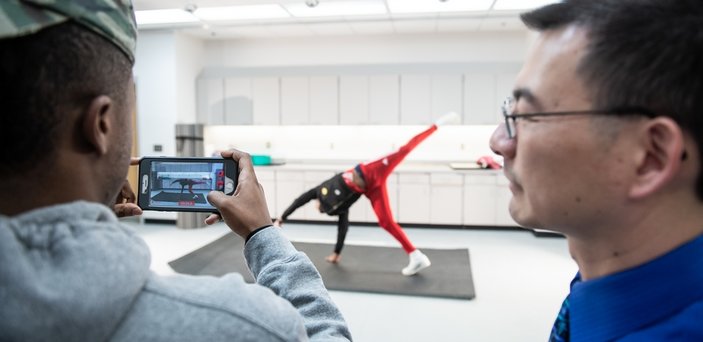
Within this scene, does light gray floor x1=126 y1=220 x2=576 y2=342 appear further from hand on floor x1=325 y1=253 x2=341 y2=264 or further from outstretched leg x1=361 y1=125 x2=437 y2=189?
outstretched leg x1=361 y1=125 x2=437 y2=189

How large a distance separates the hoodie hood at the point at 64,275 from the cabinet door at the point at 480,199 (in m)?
5.65

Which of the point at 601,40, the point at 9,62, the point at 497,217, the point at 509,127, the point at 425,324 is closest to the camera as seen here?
the point at 9,62

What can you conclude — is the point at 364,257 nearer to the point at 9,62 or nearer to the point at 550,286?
the point at 550,286

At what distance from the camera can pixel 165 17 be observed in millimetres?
5195

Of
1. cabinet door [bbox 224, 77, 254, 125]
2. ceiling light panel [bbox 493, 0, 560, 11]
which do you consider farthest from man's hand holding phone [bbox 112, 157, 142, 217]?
cabinet door [bbox 224, 77, 254, 125]

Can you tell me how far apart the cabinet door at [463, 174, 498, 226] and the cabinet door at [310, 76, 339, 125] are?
212 centimetres

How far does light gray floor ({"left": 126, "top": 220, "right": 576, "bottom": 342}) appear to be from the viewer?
9.33 ft

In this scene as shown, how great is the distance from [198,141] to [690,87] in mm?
6072

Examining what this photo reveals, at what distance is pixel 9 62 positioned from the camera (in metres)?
0.42

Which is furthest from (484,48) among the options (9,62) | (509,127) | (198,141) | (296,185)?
(9,62)

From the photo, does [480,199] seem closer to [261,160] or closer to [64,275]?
[261,160]

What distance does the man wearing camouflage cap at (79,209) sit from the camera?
412mm

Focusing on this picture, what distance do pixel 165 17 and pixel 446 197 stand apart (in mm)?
4194

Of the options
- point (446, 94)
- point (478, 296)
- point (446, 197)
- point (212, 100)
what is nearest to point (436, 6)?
point (446, 94)
